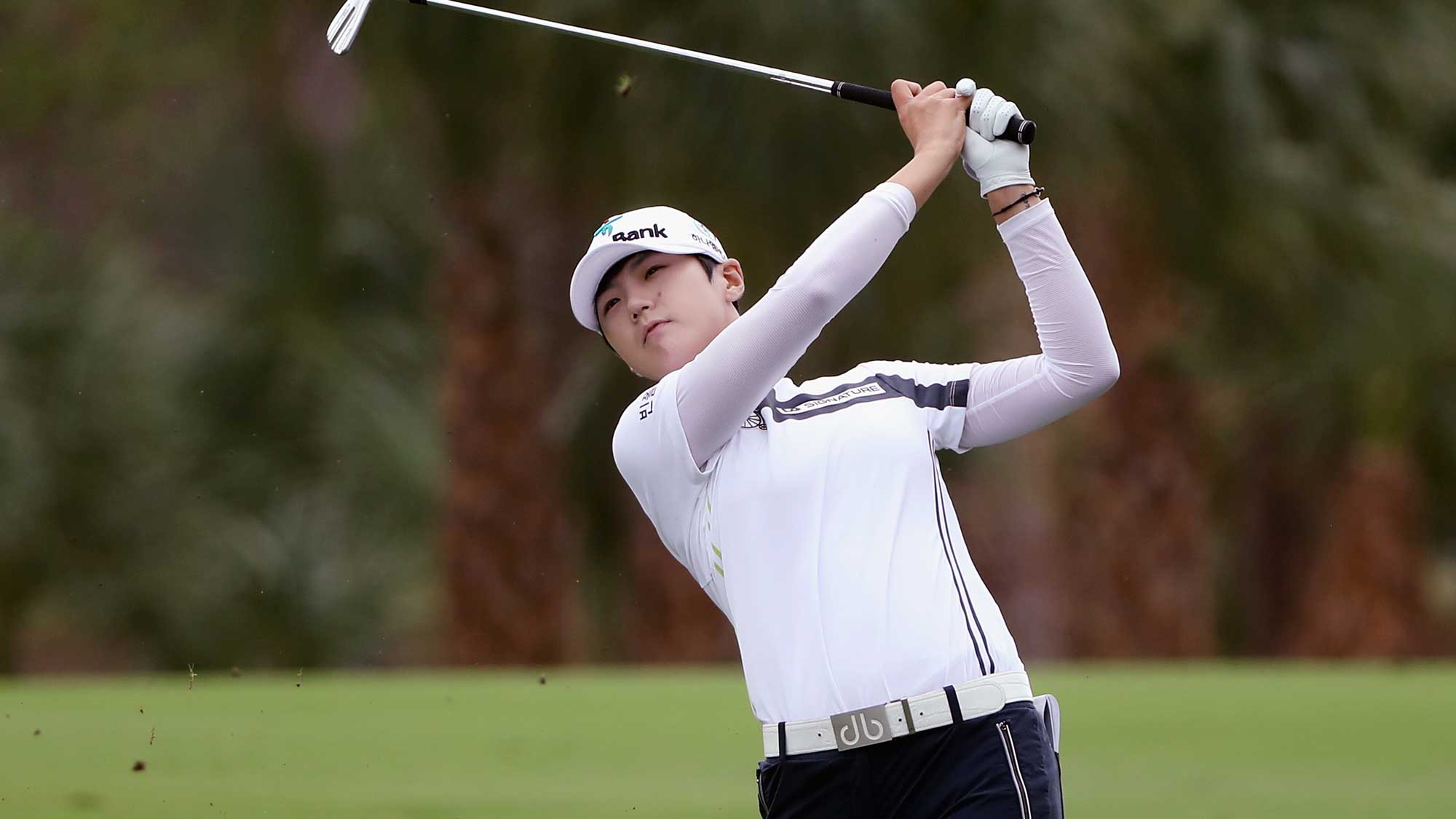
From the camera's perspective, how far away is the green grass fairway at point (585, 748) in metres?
7.19

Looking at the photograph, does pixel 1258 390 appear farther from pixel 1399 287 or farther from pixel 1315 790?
pixel 1315 790

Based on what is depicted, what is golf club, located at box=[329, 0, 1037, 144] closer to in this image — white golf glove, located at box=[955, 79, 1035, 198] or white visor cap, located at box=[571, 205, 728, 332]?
white golf glove, located at box=[955, 79, 1035, 198]

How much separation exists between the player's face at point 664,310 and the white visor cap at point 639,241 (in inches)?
1.3

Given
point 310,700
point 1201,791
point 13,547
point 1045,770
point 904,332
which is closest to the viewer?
point 1045,770

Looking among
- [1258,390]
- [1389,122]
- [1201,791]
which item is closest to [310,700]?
[1201,791]

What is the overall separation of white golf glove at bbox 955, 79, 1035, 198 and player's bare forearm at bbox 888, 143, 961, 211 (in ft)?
0.13

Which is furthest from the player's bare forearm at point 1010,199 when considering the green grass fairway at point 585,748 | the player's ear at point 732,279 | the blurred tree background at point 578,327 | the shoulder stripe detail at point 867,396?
the blurred tree background at point 578,327

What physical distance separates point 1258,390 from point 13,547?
1164 cm


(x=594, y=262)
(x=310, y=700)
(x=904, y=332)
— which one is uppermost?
(x=904, y=332)

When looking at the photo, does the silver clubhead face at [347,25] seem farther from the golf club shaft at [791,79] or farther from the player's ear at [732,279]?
the player's ear at [732,279]

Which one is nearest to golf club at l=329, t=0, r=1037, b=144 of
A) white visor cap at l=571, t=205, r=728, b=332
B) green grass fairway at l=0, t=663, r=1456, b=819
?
white visor cap at l=571, t=205, r=728, b=332

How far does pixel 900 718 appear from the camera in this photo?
289 centimetres

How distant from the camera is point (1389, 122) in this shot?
14.0 metres

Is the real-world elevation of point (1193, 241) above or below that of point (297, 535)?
below
